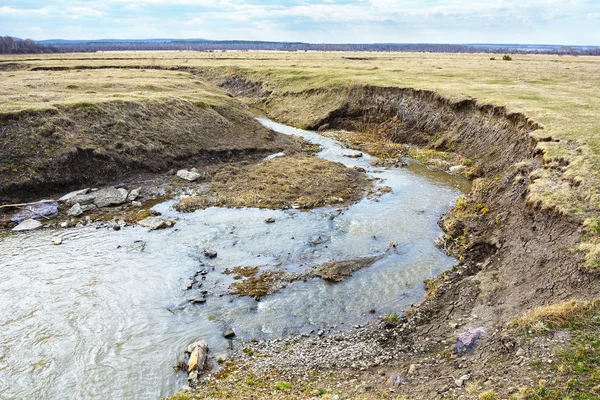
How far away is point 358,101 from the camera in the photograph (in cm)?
5475

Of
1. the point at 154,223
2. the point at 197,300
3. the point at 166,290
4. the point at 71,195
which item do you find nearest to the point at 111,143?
the point at 71,195

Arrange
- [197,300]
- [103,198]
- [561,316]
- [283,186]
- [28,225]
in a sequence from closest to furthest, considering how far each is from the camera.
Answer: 1. [561,316]
2. [197,300]
3. [28,225]
4. [103,198]
5. [283,186]

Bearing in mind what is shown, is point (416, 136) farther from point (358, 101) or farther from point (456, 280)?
point (456, 280)

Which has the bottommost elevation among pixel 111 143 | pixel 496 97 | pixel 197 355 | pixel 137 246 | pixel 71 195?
pixel 197 355

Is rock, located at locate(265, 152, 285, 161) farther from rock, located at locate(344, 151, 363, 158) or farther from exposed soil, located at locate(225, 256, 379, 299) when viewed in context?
exposed soil, located at locate(225, 256, 379, 299)

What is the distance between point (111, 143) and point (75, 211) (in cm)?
917

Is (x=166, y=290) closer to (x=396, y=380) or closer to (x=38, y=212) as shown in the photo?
(x=396, y=380)

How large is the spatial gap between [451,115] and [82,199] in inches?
1476

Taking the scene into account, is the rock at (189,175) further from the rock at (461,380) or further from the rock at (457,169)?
the rock at (461,380)

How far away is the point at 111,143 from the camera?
33969mm

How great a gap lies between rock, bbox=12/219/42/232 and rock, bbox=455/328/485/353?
24933mm

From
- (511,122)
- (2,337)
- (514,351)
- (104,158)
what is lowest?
(2,337)

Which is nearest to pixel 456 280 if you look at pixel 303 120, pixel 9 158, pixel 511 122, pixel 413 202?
pixel 413 202

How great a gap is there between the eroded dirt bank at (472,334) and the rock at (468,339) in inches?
3.5
